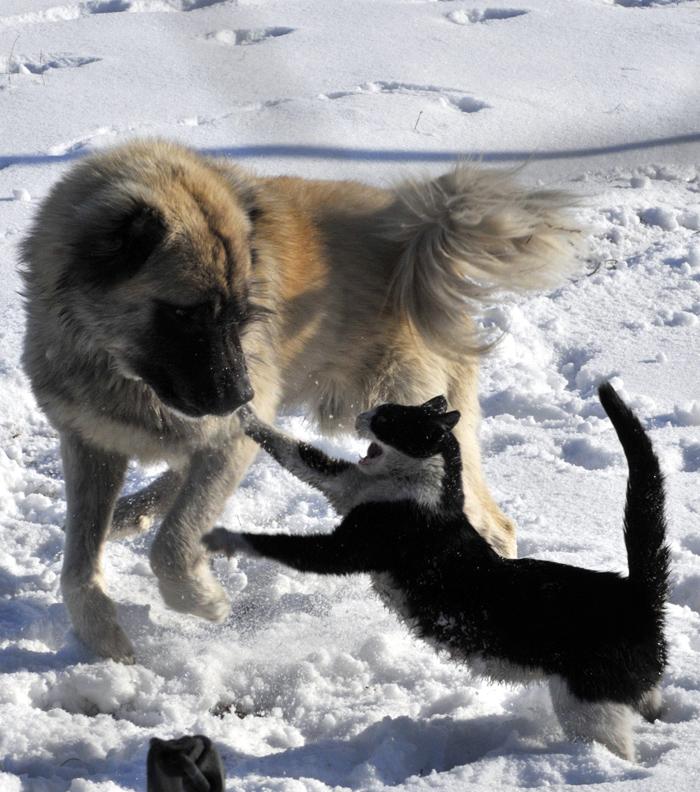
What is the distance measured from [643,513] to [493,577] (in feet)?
1.51

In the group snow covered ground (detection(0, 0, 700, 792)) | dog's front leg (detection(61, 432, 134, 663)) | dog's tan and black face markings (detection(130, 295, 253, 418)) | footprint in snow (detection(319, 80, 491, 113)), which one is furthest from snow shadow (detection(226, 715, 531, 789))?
footprint in snow (detection(319, 80, 491, 113))

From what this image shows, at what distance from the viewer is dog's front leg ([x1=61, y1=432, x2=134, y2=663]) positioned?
3.82m

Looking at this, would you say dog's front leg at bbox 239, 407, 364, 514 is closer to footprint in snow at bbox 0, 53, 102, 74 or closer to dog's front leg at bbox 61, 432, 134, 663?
dog's front leg at bbox 61, 432, 134, 663

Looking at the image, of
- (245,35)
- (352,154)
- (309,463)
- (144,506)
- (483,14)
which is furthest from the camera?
(483,14)

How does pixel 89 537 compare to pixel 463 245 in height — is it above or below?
below

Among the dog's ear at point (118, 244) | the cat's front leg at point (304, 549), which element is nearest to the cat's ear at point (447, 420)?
the cat's front leg at point (304, 549)

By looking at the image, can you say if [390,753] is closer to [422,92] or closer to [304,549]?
[304,549]

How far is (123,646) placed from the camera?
3814 mm

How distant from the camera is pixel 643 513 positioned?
331cm

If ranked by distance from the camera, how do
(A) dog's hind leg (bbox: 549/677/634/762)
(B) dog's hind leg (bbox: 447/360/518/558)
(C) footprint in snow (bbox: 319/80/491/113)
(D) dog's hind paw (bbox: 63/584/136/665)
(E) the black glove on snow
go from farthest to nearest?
(C) footprint in snow (bbox: 319/80/491/113) → (B) dog's hind leg (bbox: 447/360/518/558) → (D) dog's hind paw (bbox: 63/584/136/665) → (A) dog's hind leg (bbox: 549/677/634/762) → (E) the black glove on snow

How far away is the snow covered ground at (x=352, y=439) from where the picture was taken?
10.8 ft

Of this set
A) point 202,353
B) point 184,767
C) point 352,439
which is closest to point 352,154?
point 352,439

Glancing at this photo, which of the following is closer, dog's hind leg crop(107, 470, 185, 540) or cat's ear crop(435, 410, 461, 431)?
cat's ear crop(435, 410, 461, 431)

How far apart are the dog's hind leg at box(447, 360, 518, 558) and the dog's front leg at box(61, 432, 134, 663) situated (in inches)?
50.4
